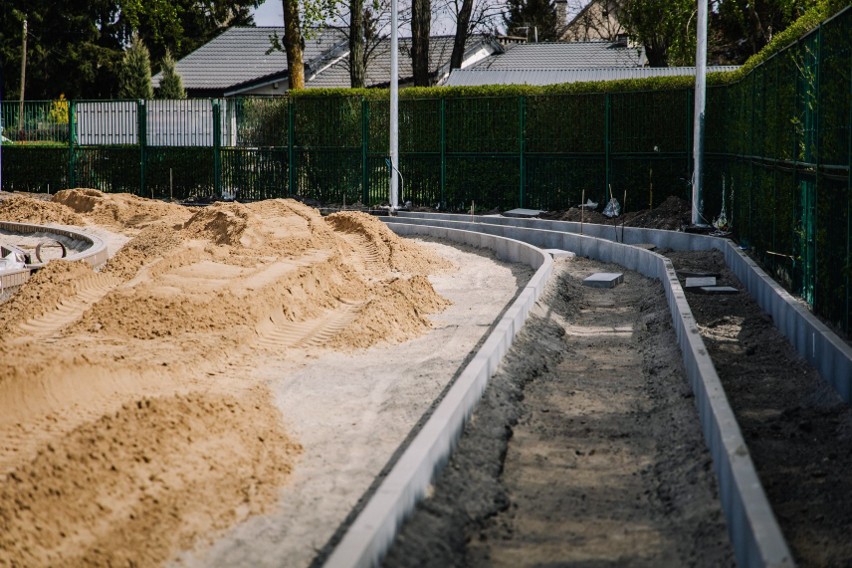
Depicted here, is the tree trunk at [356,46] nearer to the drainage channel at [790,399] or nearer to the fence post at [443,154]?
the fence post at [443,154]

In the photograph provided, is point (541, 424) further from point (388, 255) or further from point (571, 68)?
point (571, 68)

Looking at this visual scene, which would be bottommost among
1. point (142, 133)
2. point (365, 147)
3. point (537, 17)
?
point (365, 147)

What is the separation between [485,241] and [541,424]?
12241mm

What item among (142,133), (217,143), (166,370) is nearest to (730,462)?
(166,370)

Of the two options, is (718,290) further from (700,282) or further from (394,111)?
(394,111)

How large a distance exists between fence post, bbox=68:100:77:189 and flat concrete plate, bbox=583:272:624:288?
21.1 metres

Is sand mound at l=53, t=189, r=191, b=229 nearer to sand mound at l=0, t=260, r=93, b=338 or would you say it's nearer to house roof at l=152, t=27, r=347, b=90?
sand mound at l=0, t=260, r=93, b=338

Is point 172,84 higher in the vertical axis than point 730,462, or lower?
higher

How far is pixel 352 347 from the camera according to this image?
425 inches

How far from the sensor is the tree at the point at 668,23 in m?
37.2

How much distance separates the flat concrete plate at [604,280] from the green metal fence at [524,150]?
1.82 meters

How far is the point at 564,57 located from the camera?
4881cm

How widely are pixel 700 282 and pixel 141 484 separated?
358 inches

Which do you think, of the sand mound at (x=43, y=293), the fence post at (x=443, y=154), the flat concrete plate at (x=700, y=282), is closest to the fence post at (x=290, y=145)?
the fence post at (x=443, y=154)
